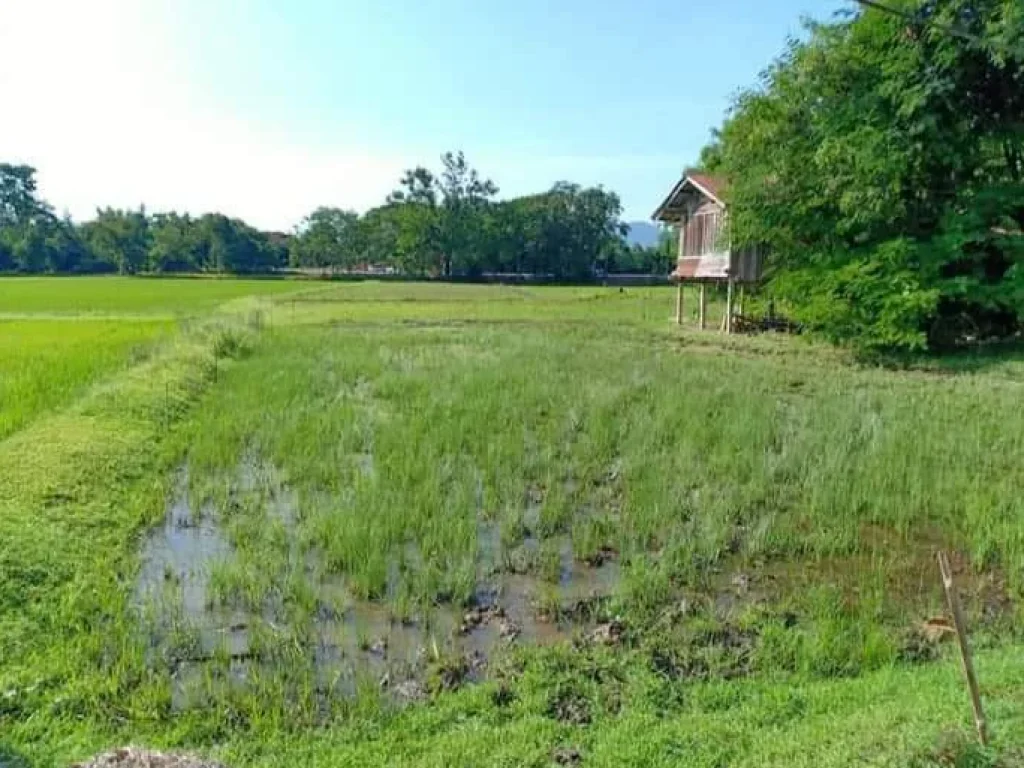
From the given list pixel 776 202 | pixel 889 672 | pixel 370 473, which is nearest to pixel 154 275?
pixel 776 202

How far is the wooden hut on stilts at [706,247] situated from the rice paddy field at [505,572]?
8.95 metres

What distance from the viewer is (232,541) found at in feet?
17.7

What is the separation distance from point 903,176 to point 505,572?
1354 cm

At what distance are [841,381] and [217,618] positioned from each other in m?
10.6

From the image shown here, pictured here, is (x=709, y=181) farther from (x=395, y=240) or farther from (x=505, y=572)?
(x=395, y=240)

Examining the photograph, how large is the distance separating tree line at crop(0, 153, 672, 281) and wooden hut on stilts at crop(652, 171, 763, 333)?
131 ft

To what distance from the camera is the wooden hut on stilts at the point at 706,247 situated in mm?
19297

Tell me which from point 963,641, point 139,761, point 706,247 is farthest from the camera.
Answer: point 706,247

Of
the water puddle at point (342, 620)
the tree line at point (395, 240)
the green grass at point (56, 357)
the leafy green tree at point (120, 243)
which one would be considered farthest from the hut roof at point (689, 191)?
the leafy green tree at point (120, 243)

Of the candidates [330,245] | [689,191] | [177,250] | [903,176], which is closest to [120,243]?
[177,250]

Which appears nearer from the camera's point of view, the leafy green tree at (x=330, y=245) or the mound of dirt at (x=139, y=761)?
the mound of dirt at (x=139, y=761)

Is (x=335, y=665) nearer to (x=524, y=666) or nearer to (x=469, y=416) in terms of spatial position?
(x=524, y=666)

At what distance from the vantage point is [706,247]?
69.4 ft

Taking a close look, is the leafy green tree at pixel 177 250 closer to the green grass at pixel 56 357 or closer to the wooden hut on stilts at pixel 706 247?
the green grass at pixel 56 357
